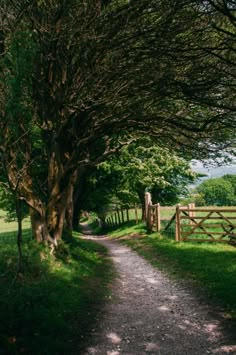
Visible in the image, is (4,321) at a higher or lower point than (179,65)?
lower

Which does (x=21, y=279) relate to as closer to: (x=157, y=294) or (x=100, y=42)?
(x=157, y=294)

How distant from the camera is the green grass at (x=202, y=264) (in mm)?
9703

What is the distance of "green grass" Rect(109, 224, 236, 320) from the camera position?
970 centimetres

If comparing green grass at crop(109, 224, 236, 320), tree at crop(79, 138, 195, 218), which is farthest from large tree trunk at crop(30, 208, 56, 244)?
tree at crop(79, 138, 195, 218)

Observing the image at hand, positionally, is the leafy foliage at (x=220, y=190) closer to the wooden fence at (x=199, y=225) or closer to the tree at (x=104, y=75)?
the wooden fence at (x=199, y=225)

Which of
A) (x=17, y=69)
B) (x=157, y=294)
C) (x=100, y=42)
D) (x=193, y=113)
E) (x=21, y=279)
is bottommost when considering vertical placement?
(x=157, y=294)

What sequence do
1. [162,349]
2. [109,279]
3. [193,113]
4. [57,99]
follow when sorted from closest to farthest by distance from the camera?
[162,349]
[57,99]
[109,279]
[193,113]

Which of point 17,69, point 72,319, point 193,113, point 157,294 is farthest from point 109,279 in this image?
point 17,69

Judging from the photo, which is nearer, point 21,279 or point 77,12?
point 77,12

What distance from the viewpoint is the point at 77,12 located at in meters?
9.38

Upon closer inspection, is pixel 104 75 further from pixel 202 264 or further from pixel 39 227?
pixel 202 264

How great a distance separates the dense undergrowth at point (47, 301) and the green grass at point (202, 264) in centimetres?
270

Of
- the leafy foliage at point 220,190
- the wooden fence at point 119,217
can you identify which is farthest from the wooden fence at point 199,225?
the leafy foliage at point 220,190

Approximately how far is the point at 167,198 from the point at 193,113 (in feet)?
86.4
